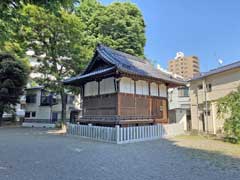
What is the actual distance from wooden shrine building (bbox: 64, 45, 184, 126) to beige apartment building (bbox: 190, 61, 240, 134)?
348cm

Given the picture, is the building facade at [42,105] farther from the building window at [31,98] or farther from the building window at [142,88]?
the building window at [142,88]

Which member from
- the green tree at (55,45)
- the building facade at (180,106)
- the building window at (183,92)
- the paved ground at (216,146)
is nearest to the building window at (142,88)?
the paved ground at (216,146)

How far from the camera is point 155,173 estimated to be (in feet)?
17.7

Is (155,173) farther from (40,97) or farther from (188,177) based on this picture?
(40,97)

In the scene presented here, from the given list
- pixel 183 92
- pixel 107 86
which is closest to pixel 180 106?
pixel 183 92

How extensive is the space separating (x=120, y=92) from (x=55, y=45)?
35.9ft

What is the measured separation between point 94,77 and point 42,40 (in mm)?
9832

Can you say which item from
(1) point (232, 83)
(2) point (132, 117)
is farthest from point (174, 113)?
(2) point (132, 117)

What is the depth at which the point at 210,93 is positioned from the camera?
1752 cm

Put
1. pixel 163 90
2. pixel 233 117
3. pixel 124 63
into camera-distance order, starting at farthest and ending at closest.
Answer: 1. pixel 163 90
2. pixel 124 63
3. pixel 233 117

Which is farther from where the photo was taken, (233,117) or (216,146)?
(233,117)

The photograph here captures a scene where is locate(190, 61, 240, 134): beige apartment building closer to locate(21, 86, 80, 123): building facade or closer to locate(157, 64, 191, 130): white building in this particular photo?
locate(157, 64, 191, 130): white building

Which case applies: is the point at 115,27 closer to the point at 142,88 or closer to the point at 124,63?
the point at 124,63

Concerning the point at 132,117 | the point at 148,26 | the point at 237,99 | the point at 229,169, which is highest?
the point at 148,26
